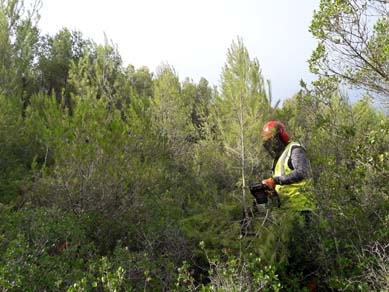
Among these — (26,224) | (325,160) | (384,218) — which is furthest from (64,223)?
(384,218)

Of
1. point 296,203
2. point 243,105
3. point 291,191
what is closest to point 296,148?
point 291,191

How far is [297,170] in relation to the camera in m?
3.87

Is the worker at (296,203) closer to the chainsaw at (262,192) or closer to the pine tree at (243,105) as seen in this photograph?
the chainsaw at (262,192)

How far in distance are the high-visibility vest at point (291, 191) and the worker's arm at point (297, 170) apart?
8 cm

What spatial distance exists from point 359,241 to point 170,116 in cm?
791

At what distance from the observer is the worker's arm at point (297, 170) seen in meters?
3.85

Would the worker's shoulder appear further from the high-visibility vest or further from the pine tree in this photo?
the pine tree

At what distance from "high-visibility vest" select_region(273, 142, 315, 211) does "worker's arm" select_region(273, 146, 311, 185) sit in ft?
0.26

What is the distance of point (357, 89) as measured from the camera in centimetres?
483

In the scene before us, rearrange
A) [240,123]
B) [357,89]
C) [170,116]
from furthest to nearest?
[170,116] < [240,123] < [357,89]

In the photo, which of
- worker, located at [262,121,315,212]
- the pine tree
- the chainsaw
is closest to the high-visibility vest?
worker, located at [262,121,315,212]

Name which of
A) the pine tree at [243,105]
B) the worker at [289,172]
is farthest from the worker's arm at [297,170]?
the pine tree at [243,105]

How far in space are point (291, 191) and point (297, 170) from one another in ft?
1.06

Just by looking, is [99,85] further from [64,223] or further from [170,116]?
[64,223]
